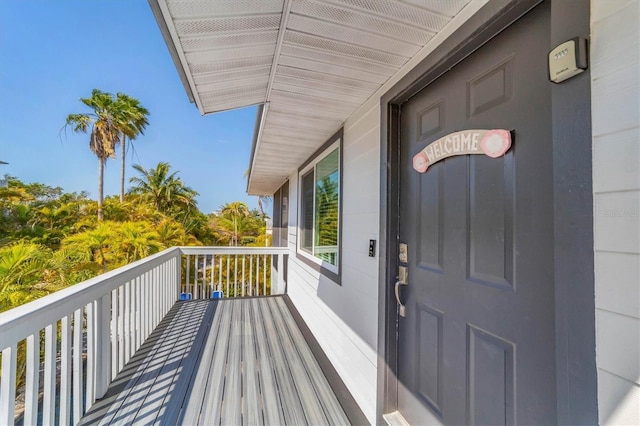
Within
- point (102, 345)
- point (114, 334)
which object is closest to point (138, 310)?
point (114, 334)

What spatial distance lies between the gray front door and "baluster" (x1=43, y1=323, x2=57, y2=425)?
191 centimetres

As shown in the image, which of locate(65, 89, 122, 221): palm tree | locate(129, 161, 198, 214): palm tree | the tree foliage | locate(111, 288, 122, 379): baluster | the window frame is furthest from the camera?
locate(129, 161, 198, 214): palm tree

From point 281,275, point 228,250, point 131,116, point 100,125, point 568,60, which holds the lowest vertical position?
point 281,275

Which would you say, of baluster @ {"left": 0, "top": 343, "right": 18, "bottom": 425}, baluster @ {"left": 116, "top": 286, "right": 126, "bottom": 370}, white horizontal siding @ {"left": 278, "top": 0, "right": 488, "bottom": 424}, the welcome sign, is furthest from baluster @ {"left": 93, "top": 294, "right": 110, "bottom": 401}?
the welcome sign

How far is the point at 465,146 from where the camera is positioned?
121cm

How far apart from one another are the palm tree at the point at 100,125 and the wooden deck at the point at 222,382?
12.6m

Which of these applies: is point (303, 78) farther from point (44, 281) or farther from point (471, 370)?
point (44, 281)

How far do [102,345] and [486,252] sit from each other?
2556 millimetres

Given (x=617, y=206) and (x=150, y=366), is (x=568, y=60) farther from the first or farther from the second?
(x=150, y=366)

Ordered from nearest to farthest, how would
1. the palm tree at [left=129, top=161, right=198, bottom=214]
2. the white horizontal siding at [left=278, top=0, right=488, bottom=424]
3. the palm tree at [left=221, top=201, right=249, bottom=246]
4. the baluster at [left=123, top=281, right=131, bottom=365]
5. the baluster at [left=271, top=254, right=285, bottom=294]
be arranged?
1. the white horizontal siding at [left=278, top=0, right=488, bottom=424]
2. the baluster at [left=123, top=281, right=131, bottom=365]
3. the baluster at [left=271, top=254, right=285, bottom=294]
4. the palm tree at [left=221, top=201, right=249, bottom=246]
5. the palm tree at [left=129, top=161, right=198, bottom=214]

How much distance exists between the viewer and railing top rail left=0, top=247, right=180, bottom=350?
3.67ft

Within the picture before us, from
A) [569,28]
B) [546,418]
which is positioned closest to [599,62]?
[569,28]

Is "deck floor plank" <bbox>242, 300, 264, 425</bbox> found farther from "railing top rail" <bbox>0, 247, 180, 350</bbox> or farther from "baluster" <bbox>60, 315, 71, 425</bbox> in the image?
"railing top rail" <bbox>0, 247, 180, 350</bbox>

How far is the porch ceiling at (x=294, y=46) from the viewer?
1147 millimetres
